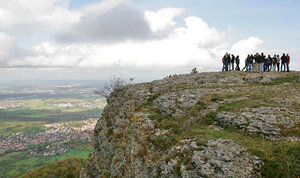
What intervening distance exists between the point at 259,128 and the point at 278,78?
13.3 metres

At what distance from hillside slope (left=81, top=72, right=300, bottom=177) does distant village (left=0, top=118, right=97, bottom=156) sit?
10891 centimetres

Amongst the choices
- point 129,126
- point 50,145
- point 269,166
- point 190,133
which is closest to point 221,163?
point 269,166

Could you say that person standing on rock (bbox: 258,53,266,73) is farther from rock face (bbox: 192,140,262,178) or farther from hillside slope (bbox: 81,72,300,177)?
rock face (bbox: 192,140,262,178)

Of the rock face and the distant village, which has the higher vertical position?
the rock face

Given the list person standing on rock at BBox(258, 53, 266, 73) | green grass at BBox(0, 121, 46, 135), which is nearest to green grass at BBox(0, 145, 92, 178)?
green grass at BBox(0, 121, 46, 135)

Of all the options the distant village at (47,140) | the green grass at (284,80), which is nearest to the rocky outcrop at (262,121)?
the green grass at (284,80)

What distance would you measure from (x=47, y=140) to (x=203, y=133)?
172m

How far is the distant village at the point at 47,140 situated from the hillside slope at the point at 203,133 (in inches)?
4288

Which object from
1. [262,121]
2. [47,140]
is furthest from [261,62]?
[47,140]

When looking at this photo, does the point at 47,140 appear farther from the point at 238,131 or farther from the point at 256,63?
the point at 238,131

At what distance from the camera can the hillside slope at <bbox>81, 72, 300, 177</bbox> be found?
26.3 ft

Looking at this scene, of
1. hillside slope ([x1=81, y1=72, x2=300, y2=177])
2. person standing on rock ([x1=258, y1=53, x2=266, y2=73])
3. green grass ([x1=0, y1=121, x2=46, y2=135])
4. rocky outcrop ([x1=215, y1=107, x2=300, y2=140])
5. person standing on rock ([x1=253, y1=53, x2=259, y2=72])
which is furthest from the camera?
green grass ([x1=0, y1=121, x2=46, y2=135])

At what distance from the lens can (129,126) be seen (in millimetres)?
15219

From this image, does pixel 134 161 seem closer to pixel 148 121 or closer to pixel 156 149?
pixel 156 149
